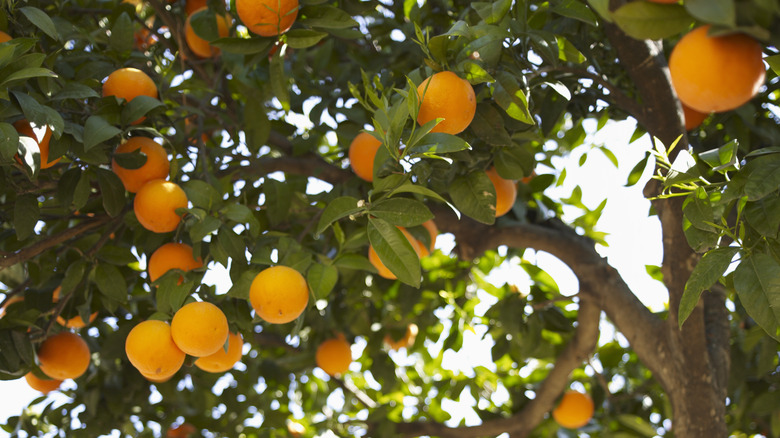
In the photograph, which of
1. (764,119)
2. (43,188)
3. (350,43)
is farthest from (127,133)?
(764,119)

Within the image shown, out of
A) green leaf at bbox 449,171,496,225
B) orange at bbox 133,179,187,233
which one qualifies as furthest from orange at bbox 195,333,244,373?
green leaf at bbox 449,171,496,225

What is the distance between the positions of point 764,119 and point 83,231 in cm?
207

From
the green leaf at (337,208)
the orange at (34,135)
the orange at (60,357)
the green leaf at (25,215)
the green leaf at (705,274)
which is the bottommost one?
the orange at (60,357)

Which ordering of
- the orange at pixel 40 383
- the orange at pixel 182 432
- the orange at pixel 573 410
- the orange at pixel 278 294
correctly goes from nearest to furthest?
1. the orange at pixel 278 294
2. the orange at pixel 40 383
3. the orange at pixel 573 410
4. the orange at pixel 182 432

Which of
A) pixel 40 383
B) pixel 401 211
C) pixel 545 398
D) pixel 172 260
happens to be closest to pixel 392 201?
pixel 401 211

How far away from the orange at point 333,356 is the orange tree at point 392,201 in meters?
0.03

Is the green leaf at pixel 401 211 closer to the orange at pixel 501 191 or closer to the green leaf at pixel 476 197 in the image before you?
the green leaf at pixel 476 197

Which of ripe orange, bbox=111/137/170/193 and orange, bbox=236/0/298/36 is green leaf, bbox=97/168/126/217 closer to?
ripe orange, bbox=111/137/170/193

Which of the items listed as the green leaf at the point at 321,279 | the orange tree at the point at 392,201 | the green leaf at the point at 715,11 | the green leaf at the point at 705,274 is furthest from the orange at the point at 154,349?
the green leaf at the point at 715,11

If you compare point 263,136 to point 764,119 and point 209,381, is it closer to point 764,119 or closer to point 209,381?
point 209,381

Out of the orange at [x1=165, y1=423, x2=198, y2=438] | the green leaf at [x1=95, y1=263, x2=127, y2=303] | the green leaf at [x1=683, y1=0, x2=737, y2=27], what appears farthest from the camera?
the orange at [x1=165, y1=423, x2=198, y2=438]

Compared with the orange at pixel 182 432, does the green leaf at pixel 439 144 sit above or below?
above

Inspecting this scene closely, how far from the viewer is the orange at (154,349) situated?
140 cm

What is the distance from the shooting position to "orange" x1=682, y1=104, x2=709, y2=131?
6.28 ft
